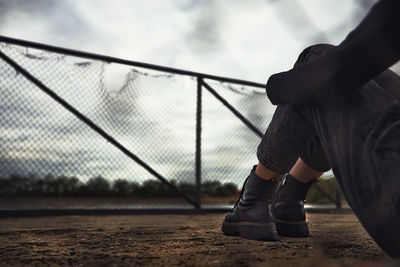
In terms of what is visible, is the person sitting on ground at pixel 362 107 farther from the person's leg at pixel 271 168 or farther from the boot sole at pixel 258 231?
the boot sole at pixel 258 231

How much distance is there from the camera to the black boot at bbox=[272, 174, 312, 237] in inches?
64.9

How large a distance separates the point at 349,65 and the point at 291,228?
1.07 metres

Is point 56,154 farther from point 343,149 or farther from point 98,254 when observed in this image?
Answer: point 343,149

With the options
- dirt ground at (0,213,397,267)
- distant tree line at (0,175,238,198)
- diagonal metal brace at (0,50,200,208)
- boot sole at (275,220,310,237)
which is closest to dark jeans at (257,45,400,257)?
dirt ground at (0,213,397,267)

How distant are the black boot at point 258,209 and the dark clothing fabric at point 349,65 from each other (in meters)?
0.56

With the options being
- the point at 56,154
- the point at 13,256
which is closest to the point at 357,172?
the point at 13,256

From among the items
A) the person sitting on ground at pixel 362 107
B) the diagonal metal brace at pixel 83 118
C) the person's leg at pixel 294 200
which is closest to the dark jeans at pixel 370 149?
the person sitting on ground at pixel 362 107

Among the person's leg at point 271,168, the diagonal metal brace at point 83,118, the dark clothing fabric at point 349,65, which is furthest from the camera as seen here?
the diagonal metal brace at point 83,118

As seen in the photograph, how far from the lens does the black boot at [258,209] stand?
1.46 meters

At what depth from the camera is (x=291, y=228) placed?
5.50 ft

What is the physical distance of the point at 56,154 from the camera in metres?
3.15

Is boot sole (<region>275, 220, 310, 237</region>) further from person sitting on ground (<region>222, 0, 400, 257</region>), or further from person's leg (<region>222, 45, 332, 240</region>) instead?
person sitting on ground (<region>222, 0, 400, 257</region>)

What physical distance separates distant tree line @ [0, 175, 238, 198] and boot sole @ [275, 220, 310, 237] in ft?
6.60

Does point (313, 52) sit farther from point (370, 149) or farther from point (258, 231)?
point (258, 231)
